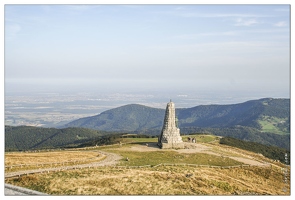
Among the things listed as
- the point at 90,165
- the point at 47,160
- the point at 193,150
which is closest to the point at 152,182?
the point at 90,165

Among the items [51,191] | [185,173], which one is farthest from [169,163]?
[51,191]

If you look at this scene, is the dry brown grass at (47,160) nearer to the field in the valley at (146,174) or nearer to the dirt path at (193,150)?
the field in the valley at (146,174)

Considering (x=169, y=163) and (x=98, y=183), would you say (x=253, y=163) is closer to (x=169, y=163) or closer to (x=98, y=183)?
(x=169, y=163)

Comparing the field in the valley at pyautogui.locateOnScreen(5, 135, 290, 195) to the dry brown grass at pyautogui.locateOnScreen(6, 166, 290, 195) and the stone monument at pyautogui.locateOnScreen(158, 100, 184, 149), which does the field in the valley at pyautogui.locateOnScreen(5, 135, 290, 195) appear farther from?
the stone monument at pyautogui.locateOnScreen(158, 100, 184, 149)

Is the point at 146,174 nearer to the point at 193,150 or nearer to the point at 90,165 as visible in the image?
the point at 90,165

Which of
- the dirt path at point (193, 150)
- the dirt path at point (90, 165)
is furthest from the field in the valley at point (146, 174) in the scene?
the dirt path at point (193, 150)
